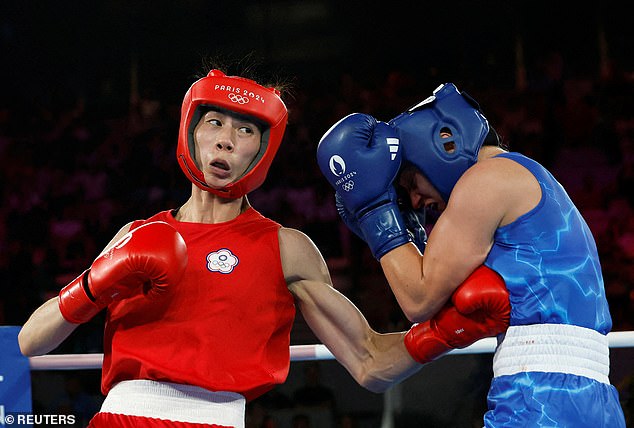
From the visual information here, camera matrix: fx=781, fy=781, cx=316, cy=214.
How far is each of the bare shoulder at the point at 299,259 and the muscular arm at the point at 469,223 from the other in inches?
17.5

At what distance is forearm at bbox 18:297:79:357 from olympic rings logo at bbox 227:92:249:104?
775mm

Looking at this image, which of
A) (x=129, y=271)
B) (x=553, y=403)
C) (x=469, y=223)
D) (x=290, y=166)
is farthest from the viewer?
(x=290, y=166)

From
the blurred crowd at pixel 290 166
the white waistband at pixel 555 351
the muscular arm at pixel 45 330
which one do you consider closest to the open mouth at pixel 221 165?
the muscular arm at pixel 45 330

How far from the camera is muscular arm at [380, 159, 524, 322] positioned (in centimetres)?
192

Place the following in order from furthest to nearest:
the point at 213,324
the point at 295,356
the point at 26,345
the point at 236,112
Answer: the point at 295,356, the point at 236,112, the point at 26,345, the point at 213,324

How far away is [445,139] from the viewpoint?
→ 6.91 feet

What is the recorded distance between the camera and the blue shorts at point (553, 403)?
1802 mm

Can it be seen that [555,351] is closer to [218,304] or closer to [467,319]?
[467,319]

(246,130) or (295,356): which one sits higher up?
(246,130)

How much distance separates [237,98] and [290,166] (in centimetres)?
445

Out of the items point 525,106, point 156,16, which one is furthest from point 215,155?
point 156,16

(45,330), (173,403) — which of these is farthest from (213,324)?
(45,330)

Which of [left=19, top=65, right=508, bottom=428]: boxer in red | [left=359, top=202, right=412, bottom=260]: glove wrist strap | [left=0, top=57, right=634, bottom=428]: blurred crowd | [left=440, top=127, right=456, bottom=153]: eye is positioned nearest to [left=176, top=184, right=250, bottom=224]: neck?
[left=19, top=65, right=508, bottom=428]: boxer in red

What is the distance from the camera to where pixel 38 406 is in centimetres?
299
